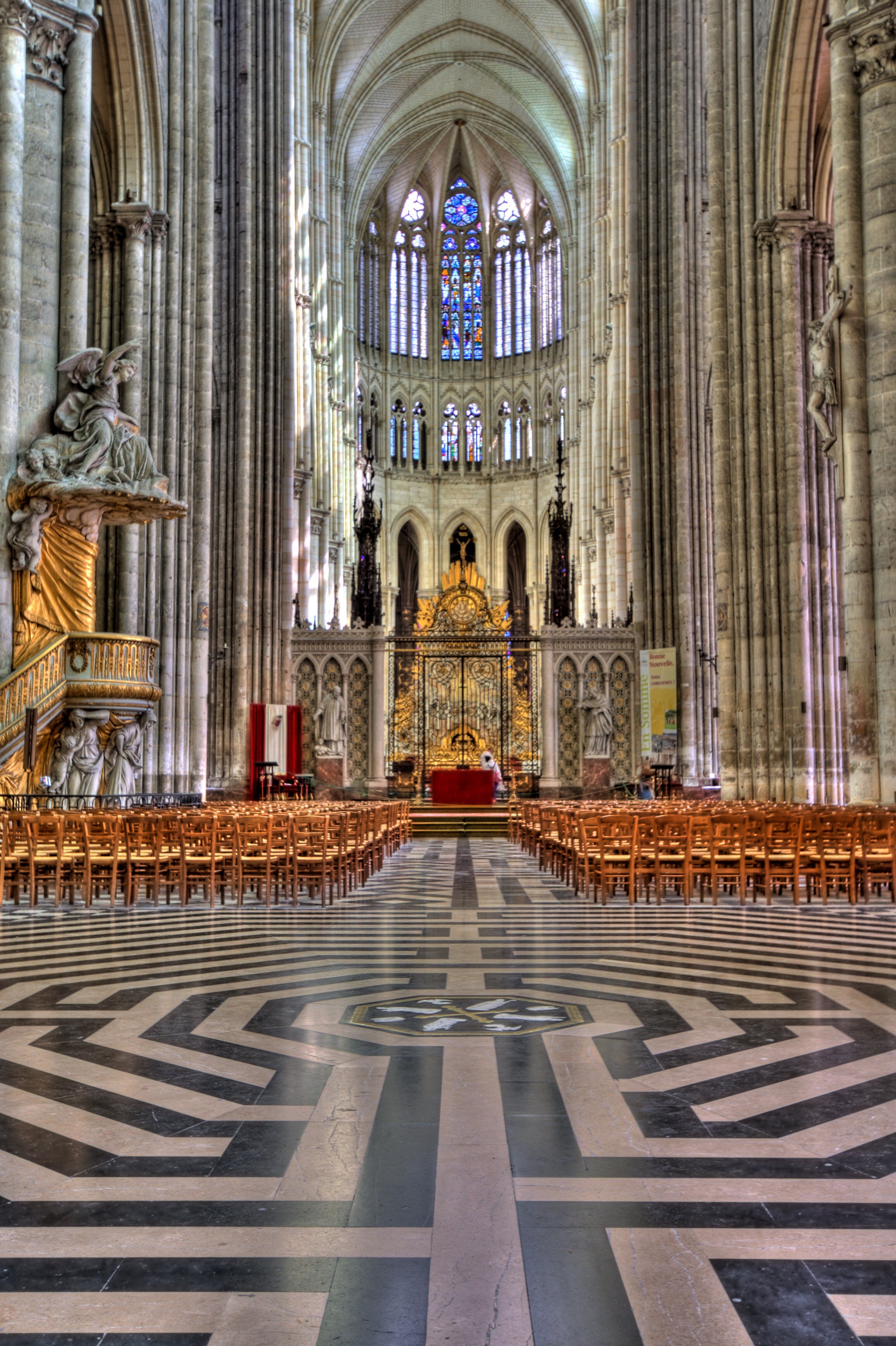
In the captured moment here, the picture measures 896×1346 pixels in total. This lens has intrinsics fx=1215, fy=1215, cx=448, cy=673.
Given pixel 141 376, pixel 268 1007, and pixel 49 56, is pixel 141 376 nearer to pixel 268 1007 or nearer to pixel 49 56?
pixel 49 56

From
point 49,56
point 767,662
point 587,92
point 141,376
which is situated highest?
point 587,92

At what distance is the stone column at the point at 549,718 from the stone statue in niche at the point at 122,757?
1356 centimetres

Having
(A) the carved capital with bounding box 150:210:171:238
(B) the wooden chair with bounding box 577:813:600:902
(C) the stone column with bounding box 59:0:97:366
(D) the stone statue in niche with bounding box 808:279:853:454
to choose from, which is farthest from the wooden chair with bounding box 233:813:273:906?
(A) the carved capital with bounding box 150:210:171:238

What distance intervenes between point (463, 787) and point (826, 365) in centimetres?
1419

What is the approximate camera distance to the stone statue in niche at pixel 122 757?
48.2ft

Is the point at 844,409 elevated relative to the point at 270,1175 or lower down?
elevated

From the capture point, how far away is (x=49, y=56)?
14.1 meters

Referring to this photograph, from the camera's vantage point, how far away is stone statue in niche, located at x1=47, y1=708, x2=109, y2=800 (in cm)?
1381

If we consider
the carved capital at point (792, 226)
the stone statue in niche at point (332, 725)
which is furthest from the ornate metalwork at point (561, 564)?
the carved capital at point (792, 226)

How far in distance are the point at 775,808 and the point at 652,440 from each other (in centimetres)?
1675

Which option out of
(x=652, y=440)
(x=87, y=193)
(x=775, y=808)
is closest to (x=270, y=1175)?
(x=775, y=808)

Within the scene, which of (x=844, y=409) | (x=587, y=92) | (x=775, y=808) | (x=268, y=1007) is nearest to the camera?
(x=268, y=1007)

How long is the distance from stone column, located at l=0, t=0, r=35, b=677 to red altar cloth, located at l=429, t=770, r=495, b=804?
46.3 ft

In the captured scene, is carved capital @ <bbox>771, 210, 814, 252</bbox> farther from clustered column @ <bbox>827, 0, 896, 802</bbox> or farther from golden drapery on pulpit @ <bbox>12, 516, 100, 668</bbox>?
golden drapery on pulpit @ <bbox>12, 516, 100, 668</bbox>
